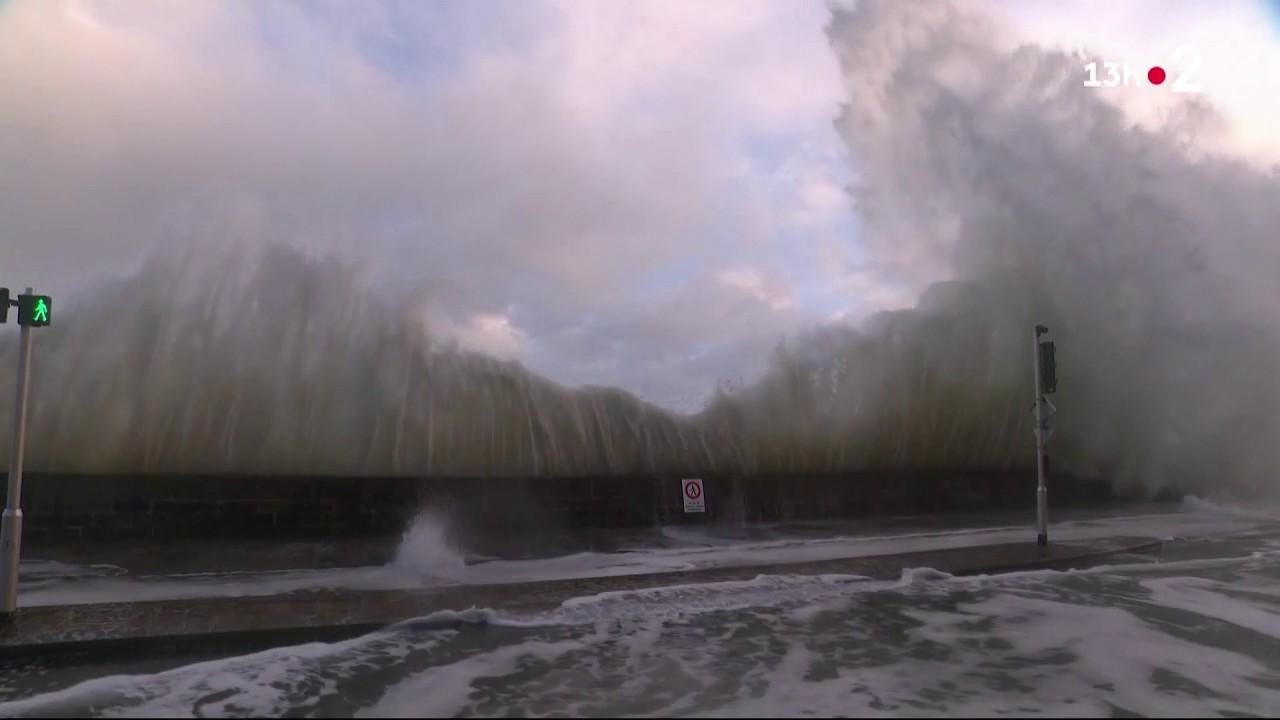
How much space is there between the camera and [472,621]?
6836mm

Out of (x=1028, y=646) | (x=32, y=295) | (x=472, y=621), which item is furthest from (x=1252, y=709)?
(x=32, y=295)

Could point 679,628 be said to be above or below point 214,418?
below

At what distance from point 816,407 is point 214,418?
34.0 ft

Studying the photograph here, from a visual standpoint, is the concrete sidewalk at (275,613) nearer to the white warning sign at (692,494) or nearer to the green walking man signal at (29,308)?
the green walking man signal at (29,308)

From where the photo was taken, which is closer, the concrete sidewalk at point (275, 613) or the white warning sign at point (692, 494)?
the concrete sidewalk at point (275, 613)

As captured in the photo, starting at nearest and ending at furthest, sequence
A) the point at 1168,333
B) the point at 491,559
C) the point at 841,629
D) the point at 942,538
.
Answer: the point at 841,629, the point at 491,559, the point at 942,538, the point at 1168,333

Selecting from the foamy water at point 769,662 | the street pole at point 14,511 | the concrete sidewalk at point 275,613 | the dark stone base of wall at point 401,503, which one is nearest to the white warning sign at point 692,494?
the dark stone base of wall at point 401,503

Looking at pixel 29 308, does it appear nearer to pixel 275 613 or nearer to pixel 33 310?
pixel 33 310

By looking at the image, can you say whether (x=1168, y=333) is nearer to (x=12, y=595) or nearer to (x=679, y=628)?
(x=679, y=628)

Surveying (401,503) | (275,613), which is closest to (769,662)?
(275,613)

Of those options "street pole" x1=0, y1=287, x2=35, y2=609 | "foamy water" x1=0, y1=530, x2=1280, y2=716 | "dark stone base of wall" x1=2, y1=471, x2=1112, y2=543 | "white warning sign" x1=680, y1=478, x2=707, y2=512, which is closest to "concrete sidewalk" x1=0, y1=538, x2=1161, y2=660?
"street pole" x1=0, y1=287, x2=35, y2=609

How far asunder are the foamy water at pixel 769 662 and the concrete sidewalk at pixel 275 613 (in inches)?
15.2

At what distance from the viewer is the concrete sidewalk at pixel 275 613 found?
597cm

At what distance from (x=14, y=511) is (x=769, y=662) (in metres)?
5.94
